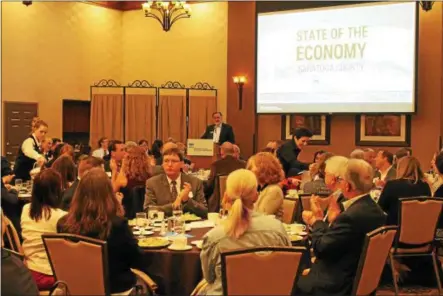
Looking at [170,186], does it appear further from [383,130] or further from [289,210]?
[383,130]

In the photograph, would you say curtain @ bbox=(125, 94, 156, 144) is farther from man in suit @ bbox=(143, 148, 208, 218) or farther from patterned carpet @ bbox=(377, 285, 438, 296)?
patterned carpet @ bbox=(377, 285, 438, 296)

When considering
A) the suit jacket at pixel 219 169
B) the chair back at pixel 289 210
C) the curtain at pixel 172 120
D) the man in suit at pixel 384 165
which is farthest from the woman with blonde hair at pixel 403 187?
the curtain at pixel 172 120

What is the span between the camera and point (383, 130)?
11.8 m

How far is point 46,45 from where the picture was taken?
532 inches

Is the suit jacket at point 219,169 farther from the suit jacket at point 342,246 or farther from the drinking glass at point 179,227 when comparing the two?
the suit jacket at point 342,246

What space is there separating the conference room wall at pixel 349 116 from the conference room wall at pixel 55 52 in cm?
341

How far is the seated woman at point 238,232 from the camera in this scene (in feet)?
10.7

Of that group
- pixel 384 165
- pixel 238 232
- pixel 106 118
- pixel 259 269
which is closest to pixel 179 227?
pixel 238 232

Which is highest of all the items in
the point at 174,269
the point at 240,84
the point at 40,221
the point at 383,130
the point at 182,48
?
the point at 182,48

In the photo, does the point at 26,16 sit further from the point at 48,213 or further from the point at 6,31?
the point at 48,213

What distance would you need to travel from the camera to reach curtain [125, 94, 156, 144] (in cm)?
1409

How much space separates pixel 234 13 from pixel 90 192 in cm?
1075

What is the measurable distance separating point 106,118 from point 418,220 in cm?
988

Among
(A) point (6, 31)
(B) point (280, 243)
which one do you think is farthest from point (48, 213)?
(A) point (6, 31)
